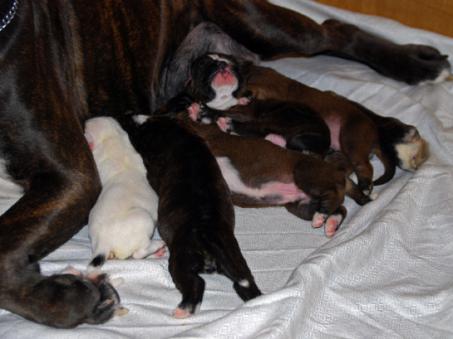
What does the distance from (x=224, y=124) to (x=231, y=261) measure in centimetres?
70

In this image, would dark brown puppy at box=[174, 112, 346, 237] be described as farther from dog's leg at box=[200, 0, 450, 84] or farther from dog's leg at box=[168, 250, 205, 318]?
dog's leg at box=[200, 0, 450, 84]

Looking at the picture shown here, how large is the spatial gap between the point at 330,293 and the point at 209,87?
3.15 feet

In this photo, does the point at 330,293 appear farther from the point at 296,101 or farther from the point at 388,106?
the point at 388,106

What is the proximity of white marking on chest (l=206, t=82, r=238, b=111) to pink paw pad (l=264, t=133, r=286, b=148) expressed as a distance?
0.21 m

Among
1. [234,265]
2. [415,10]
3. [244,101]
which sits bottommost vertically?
[234,265]

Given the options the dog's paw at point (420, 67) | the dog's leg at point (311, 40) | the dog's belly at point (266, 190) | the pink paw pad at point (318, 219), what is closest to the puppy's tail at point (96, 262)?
the dog's belly at point (266, 190)

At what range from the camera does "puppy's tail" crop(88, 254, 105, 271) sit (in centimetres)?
211

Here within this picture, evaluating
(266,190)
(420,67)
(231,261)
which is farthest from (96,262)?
(420,67)

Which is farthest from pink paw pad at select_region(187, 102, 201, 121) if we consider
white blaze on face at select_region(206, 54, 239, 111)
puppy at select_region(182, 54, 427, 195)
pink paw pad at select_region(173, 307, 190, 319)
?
pink paw pad at select_region(173, 307, 190, 319)

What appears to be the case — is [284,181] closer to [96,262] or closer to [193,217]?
[193,217]

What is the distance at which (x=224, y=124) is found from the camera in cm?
259

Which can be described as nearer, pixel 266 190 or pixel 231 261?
pixel 231 261

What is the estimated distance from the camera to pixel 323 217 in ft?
7.63

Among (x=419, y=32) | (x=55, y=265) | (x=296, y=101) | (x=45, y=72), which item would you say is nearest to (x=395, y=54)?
(x=419, y=32)
